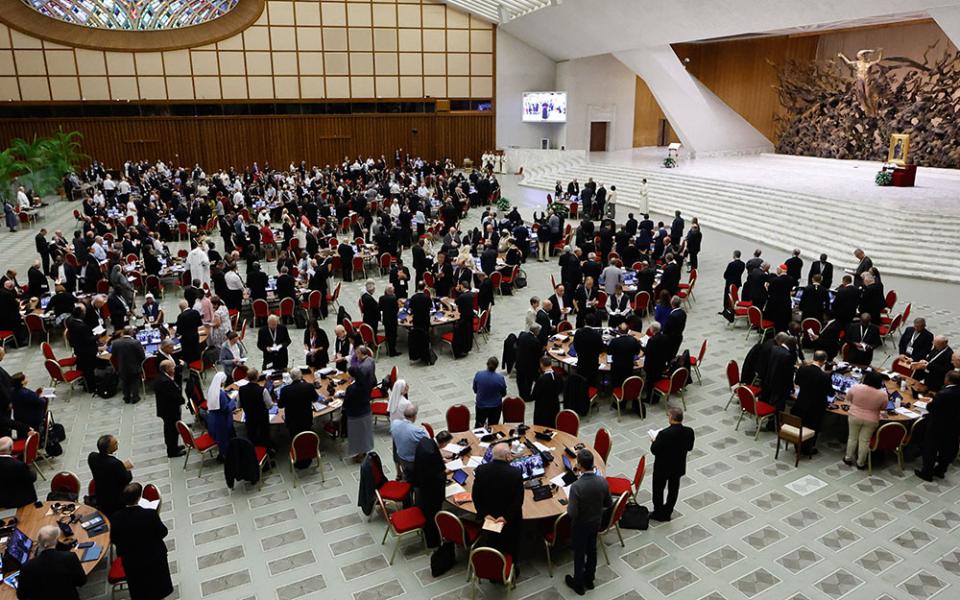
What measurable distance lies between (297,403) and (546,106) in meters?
28.8

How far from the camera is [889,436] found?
713 cm

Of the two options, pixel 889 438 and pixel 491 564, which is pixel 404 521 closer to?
pixel 491 564

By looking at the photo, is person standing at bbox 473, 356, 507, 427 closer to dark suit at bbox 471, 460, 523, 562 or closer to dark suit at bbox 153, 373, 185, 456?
dark suit at bbox 471, 460, 523, 562

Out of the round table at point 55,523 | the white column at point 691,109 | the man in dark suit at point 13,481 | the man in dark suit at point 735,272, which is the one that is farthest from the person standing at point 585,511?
the white column at point 691,109

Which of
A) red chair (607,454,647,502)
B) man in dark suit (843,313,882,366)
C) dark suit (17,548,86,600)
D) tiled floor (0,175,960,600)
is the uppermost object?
man in dark suit (843,313,882,366)

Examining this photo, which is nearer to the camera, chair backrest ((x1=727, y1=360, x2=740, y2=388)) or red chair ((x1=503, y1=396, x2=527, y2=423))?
red chair ((x1=503, y1=396, x2=527, y2=423))

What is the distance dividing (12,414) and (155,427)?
1.62 m

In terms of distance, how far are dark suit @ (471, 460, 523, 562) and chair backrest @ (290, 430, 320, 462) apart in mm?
2528

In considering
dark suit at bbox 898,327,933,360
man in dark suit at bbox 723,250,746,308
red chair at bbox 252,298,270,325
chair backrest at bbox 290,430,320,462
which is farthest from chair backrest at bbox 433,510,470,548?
man in dark suit at bbox 723,250,746,308

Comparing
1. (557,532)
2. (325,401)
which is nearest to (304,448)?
(325,401)

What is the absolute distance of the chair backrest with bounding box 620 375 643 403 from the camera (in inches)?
334

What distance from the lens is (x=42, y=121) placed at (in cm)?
2900

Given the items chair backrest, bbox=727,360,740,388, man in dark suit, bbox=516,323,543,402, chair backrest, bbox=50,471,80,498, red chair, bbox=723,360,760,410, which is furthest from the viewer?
man in dark suit, bbox=516,323,543,402

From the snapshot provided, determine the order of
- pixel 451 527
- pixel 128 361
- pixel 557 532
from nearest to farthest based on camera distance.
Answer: pixel 451 527, pixel 557 532, pixel 128 361
